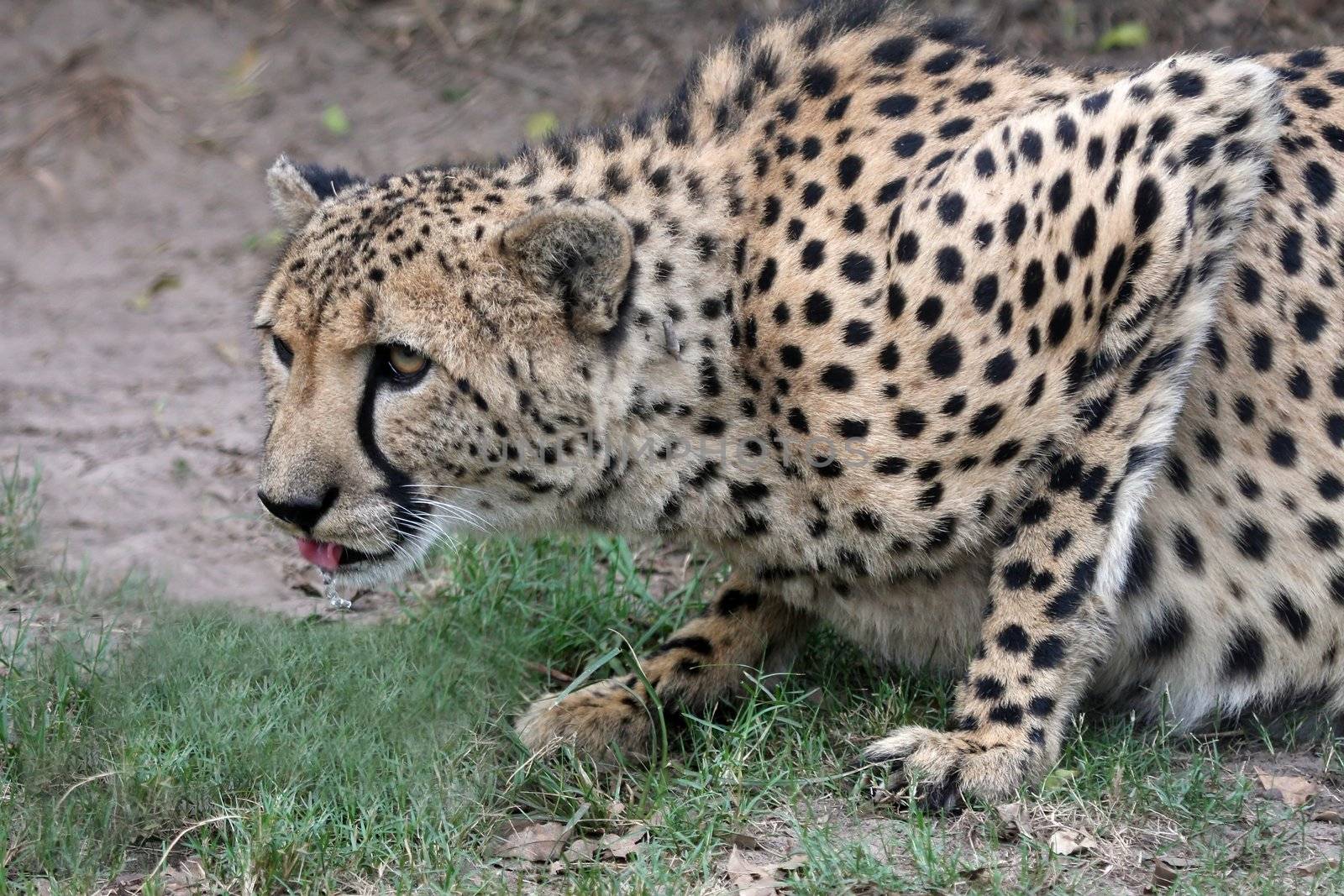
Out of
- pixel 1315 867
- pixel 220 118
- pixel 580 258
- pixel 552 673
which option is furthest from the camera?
pixel 220 118

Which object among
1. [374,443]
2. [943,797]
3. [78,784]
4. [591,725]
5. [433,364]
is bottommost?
[943,797]

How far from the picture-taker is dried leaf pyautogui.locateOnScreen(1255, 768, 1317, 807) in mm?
3990

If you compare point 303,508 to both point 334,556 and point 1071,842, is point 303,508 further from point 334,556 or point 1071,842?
point 1071,842

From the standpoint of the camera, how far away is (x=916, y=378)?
4.04 metres

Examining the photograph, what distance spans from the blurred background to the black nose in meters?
2.13

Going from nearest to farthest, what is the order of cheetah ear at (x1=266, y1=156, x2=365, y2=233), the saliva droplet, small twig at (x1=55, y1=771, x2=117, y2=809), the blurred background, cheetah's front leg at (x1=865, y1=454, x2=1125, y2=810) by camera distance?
small twig at (x1=55, y1=771, x2=117, y2=809), cheetah's front leg at (x1=865, y1=454, x2=1125, y2=810), the saliva droplet, cheetah ear at (x1=266, y1=156, x2=365, y2=233), the blurred background

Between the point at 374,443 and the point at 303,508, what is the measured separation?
0.79ft

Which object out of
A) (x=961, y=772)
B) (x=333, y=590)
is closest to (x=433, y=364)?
(x=333, y=590)

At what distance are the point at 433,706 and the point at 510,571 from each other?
36.5 inches

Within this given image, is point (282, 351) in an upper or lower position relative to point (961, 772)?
upper

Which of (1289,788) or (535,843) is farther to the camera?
(1289,788)

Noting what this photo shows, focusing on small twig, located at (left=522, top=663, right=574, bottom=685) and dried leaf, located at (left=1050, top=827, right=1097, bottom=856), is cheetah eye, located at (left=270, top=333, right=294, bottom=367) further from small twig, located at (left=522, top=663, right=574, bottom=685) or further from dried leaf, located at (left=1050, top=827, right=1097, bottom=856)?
dried leaf, located at (left=1050, top=827, right=1097, bottom=856)

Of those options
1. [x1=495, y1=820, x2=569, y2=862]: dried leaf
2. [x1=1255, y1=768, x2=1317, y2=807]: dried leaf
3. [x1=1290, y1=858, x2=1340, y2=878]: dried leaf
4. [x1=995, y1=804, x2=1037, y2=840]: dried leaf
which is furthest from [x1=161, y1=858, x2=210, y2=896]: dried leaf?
[x1=1255, y1=768, x2=1317, y2=807]: dried leaf

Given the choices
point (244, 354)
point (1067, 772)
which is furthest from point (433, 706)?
point (244, 354)
